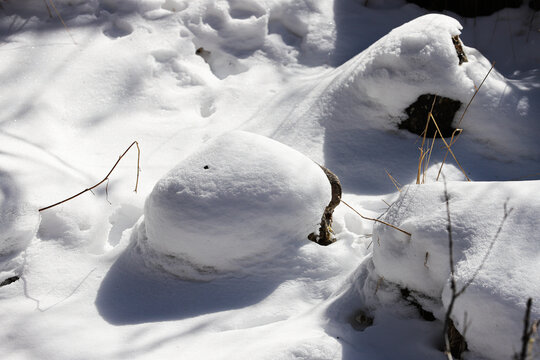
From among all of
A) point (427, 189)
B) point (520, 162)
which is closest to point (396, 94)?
point (520, 162)

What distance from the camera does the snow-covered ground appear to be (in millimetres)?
1509

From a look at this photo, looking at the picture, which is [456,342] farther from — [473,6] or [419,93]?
[473,6]

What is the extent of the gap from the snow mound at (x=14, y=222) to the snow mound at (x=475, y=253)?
4.55 ft

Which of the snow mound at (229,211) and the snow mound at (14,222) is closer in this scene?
the snow mound at (229,211)

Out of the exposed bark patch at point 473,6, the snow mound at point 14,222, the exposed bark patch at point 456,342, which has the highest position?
the exposed bark patch at point 473,6

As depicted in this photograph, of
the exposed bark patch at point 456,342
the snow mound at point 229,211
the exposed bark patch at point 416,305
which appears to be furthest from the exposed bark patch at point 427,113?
the exposed bark patch at point 456,342

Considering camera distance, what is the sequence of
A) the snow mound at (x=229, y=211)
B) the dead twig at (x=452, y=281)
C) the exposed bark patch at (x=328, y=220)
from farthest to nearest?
the exposed bark patch at (x=328, y=220) < the snow mound at (x=229, y=211) < the dead twig at (x=452, y=281)

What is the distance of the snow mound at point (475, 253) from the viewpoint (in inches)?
50.6

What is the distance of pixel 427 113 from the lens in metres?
2.57

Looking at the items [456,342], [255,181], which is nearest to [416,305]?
[456,342]

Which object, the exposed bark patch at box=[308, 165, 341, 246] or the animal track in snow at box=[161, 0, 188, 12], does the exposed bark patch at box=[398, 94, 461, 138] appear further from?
the animal track in snow at box=[161, 0, 188, 12]

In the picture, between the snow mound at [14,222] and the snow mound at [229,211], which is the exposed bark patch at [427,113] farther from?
the snow mound at [14,222]

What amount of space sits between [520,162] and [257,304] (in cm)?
164

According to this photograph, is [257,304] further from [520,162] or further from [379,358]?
[520,162]
